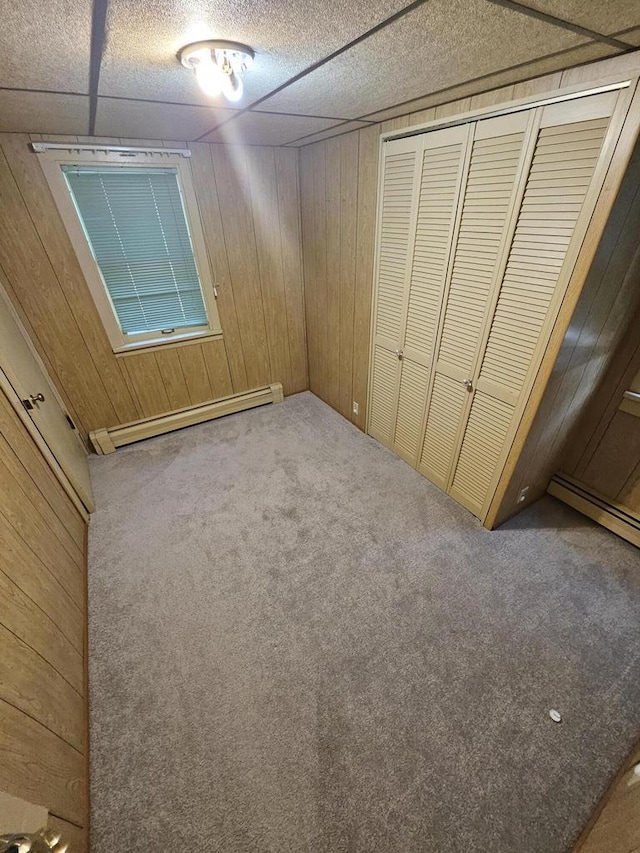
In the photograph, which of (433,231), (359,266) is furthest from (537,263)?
(359,266)

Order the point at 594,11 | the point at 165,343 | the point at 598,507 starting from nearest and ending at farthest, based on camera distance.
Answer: the point at 594,11, the point at 598,507, the point at 165,343

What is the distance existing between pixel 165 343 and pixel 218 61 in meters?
2.23

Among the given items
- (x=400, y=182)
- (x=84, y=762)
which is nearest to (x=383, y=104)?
(x=400, y=182)

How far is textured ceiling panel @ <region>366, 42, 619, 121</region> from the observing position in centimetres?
111

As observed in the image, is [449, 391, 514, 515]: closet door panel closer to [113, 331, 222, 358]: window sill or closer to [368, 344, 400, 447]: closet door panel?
[368, 344, 400, 447]: closet door panel

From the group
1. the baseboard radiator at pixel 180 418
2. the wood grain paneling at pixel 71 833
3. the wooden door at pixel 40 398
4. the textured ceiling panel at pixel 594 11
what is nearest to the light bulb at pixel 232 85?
the textured ceiling panel at pixel 594 11

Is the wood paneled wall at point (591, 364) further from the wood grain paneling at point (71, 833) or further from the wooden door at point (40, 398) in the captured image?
the wooden door at point (40, 398)

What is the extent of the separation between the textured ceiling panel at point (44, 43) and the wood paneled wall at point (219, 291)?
1288mm

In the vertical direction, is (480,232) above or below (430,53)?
below

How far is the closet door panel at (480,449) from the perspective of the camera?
6.37ft

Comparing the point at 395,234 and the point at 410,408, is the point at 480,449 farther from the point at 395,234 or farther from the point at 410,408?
Answer: the point at 395,234

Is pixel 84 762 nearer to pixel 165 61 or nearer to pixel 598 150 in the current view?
pixel 165 61

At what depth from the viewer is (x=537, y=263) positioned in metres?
1.54

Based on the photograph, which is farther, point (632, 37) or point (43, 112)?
point (43, 112)
